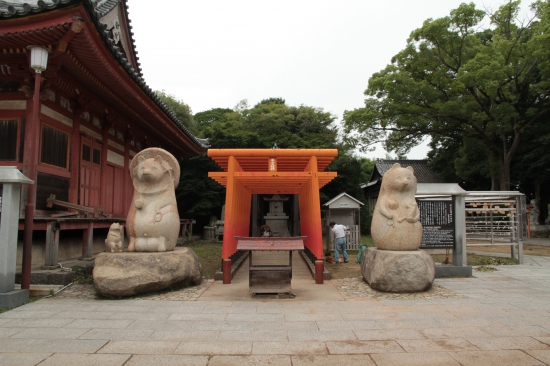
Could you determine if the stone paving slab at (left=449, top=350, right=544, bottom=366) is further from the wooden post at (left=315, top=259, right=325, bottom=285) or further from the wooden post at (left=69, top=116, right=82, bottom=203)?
the wooden post at (left=69, top=116, right=82, bottom=203)

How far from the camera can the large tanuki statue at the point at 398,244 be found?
22.2ft

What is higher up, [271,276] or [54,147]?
[54,147]

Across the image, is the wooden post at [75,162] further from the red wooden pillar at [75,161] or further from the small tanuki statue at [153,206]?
the small tanuki statue at [153,206]

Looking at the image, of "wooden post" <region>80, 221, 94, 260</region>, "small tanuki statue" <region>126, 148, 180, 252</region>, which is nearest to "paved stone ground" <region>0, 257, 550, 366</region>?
"small tanuki statue" <region>126, 148, 180, 252</region>

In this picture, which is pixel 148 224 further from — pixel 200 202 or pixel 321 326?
pixel 200 202

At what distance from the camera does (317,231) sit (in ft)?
27.5

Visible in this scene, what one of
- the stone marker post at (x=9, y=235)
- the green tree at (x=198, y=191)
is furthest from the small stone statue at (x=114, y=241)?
the green tree at (x=198, y=191)

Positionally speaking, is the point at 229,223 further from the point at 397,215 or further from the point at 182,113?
the point at 182,113

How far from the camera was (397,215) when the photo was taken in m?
7.24

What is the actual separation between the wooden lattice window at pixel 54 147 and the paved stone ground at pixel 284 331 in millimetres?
3617

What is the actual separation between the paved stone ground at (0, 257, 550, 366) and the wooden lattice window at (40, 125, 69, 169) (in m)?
3.62

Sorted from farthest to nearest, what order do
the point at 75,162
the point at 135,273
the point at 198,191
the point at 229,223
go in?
the point at 198,191
the point at 75,162
the point at 229,223
the point at 135,273

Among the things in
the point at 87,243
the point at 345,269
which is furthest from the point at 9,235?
the point at 345,269

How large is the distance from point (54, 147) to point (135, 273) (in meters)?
4.29
